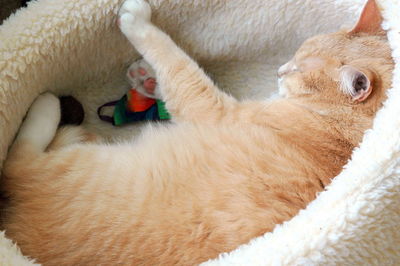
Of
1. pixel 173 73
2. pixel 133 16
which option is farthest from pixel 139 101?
pixel 133 16

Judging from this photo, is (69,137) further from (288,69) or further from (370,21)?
(370,21)

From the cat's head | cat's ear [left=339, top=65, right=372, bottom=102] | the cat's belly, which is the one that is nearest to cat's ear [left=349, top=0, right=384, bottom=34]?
the cat's head

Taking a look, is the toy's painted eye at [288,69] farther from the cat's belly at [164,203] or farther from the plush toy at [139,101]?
the plush toy at [139,101]

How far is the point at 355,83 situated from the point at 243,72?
1.97ft

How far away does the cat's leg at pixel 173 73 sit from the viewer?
137cm

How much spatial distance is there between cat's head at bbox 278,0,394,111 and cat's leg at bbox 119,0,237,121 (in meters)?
0.26

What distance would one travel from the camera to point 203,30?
1.59m

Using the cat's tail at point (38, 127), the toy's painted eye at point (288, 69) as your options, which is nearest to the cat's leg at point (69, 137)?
the cat's tail at point (38, 127)

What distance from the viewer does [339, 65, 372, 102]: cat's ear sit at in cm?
118

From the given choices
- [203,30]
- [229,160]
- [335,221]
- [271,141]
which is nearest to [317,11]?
[203,30]

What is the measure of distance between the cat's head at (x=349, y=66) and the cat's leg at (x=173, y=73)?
0.26m

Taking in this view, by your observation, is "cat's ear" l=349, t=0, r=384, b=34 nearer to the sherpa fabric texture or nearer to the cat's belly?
the sherpa fabric texture

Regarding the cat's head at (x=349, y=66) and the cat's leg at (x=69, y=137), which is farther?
the cat's leg at (x=69, y=137)

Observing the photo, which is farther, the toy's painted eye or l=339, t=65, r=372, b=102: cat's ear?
the toy's painted eye
